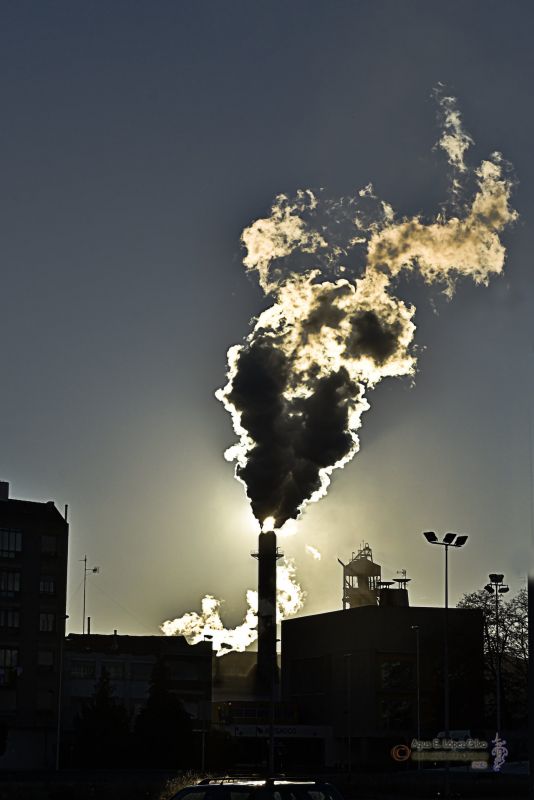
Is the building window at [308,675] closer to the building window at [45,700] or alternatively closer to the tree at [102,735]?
the tree at [102,735]

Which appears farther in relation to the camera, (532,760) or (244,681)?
(244,681)

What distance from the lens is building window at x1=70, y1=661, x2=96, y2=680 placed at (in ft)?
415

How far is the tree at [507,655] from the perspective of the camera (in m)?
127

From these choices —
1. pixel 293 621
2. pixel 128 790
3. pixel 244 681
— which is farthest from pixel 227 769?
pixel 244 681

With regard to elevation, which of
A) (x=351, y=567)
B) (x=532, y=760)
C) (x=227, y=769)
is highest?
(x=351, y=567)

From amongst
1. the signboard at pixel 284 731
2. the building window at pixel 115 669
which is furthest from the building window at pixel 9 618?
the signboard at pixel 284 731

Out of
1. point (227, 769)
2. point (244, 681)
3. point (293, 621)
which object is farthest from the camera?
point (244, 681)

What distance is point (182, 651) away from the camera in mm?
137500

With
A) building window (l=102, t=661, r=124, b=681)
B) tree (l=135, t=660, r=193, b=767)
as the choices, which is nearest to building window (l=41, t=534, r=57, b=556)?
building window (l=102, t=661, r=124, b=681)

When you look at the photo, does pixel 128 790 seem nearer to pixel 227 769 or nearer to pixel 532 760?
pixel 227 769

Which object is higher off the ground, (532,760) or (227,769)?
(532,760)

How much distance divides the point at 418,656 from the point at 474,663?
29.3 feet

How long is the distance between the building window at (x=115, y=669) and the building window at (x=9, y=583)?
56.0 ft

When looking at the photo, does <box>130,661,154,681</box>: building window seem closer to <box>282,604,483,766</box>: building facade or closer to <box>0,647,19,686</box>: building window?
<box>0,647,19,686</box>: building window
